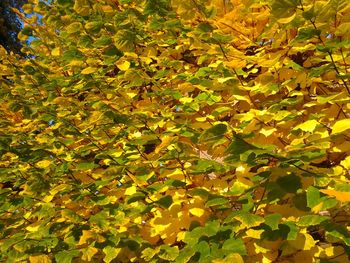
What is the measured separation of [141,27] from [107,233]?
4.85ft

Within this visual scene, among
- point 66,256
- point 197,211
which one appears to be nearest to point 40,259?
point 66,256

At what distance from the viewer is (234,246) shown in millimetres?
1728

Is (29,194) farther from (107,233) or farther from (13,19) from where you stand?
(13,19)

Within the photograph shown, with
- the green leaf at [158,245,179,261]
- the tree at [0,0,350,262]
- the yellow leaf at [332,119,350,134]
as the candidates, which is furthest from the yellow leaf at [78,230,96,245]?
the yellow leaf at [332,119,350,134]

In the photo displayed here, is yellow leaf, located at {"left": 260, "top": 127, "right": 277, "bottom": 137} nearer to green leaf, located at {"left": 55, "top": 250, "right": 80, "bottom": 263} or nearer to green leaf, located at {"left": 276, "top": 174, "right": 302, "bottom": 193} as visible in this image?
green leaf, located at {"left": 276, "top": 174, "right": 302, "bottom": 193}

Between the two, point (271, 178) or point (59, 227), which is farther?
point (59, 227)

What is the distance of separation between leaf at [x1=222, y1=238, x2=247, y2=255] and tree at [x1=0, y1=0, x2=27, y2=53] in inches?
586

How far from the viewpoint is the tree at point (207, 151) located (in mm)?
1751

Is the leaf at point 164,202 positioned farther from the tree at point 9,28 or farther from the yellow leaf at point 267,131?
the tree at point 9,28

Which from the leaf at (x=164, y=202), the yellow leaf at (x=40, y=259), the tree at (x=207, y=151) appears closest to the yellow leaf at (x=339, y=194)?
the tree at (x=207, y=151)

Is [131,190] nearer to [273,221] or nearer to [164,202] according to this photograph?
[164,202]

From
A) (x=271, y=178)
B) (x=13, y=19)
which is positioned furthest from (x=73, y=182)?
(x=13, y=19)

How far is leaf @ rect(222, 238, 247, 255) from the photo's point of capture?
1701mm

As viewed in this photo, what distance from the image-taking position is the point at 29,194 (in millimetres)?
2887
